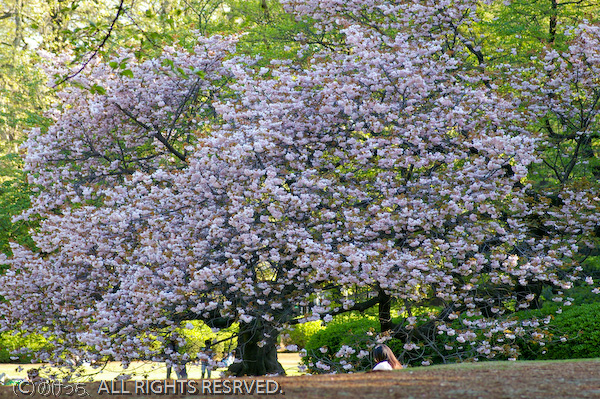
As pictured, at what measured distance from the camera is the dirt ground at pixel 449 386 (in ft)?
16.4

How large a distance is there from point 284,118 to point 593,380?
6879mm

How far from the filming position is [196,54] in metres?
13.8

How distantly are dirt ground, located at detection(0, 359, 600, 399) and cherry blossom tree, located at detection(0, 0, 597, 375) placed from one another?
3.46 m

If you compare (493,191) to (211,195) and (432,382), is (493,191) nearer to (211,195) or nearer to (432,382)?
(211,195)

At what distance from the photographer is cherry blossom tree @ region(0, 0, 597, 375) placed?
33.4 ft

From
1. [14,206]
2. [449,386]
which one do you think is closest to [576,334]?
[449,386]

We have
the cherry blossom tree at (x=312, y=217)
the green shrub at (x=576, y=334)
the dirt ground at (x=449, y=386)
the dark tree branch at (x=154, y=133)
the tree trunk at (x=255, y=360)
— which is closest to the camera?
the dirt ground at (x=449, y=386)

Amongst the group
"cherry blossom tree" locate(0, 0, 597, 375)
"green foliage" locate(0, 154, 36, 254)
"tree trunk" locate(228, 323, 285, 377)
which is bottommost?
"tree trunk" locate(228, 323, 285, 377)

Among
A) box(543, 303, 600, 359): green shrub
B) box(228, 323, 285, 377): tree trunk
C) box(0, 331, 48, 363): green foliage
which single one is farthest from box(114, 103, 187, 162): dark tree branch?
box(0, 331, 48, 363): green foliage

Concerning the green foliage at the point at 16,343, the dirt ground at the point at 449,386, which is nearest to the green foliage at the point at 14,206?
the green foliage at the point at 16,343

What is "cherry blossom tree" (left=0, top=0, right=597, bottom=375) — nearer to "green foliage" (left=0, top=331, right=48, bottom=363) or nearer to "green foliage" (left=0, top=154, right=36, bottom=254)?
"green foliage" (left=0, top=154, right=36, bottom=254)

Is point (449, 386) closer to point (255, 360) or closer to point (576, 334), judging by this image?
point (576, 334)

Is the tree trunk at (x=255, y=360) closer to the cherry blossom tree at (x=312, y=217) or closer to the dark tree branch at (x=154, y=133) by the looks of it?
the cherry blossom tree at (x=312, y=217)

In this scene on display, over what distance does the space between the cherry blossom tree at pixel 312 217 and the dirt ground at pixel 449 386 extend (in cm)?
346
